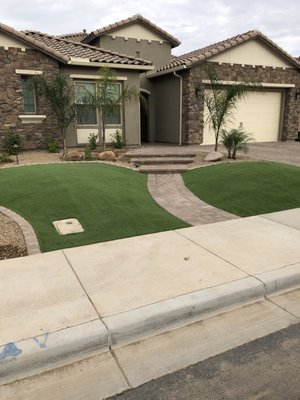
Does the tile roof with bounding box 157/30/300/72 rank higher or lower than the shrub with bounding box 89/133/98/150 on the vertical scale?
higher

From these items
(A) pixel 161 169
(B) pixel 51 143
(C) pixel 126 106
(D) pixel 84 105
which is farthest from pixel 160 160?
(C) pixel 126 106

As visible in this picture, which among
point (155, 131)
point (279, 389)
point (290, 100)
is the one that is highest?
point (290, 100)

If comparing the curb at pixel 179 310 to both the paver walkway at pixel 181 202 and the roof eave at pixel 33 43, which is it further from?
the roof eave at pixel 33 43

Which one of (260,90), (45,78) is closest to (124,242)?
(45,78)

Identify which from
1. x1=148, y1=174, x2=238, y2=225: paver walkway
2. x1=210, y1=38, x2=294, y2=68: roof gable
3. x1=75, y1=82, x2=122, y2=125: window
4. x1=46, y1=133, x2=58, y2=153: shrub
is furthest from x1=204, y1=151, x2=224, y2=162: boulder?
x1=210, y1=38, x2=294, y2=68: roof gable

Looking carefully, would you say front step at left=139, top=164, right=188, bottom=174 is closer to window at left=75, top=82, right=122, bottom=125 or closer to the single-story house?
window at left=75, top=82, right=122, bottom=125

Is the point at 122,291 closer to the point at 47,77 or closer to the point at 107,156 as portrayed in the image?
the point at 107,156

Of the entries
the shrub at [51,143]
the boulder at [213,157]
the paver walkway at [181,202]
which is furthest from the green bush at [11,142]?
the boulder at [213,157]

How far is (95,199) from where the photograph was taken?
6816mm

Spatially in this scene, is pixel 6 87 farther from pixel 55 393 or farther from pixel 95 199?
pixel 55 393

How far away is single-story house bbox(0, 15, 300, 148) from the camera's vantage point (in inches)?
515

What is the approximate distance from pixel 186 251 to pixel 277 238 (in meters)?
1.54

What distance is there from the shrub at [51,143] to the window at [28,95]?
1.19m

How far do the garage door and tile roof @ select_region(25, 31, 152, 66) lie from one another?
18.7 ft
